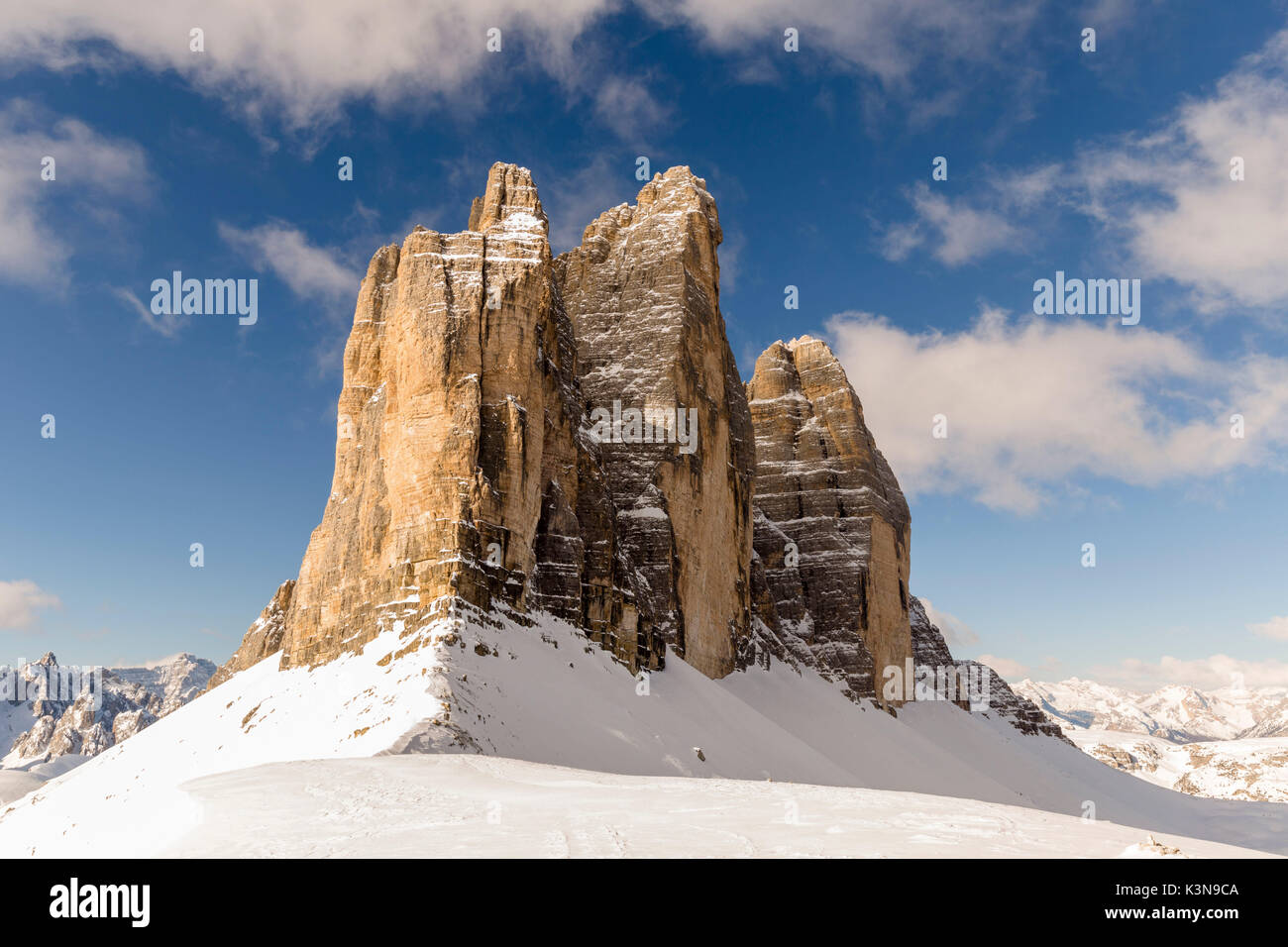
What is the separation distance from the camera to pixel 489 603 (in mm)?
41281

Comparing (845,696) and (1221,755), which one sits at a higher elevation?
(845,696)

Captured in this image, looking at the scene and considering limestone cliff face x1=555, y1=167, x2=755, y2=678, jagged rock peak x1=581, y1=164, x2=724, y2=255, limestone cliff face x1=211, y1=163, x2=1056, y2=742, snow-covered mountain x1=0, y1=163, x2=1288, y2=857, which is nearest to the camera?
snow-covered mountain x1=0, y1=163, x2=1288, y2=857

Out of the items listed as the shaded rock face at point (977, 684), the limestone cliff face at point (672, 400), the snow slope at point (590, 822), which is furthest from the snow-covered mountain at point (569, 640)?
the shaded rock face at point (977, 684)

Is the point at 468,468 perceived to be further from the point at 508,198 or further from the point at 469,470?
the point at 508,198

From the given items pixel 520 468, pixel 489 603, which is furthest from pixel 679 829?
pixel 520 468

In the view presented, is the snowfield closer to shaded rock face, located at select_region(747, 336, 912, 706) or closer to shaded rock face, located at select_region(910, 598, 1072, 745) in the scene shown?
shaded rock face, located at select_region(747, 336, 912, 706)

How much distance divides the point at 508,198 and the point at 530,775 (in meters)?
39.6

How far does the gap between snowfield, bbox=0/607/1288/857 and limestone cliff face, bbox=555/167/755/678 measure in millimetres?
6328

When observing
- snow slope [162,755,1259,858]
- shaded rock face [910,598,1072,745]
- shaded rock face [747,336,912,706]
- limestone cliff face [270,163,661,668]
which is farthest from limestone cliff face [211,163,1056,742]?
shaded rock face [910,598,1072,745]

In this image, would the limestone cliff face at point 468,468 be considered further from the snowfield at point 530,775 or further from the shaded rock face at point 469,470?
the snowfield at point 530,775

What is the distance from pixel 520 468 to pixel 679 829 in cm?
3243

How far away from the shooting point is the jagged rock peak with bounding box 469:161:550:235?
53844mm

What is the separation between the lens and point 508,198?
2170 inches
